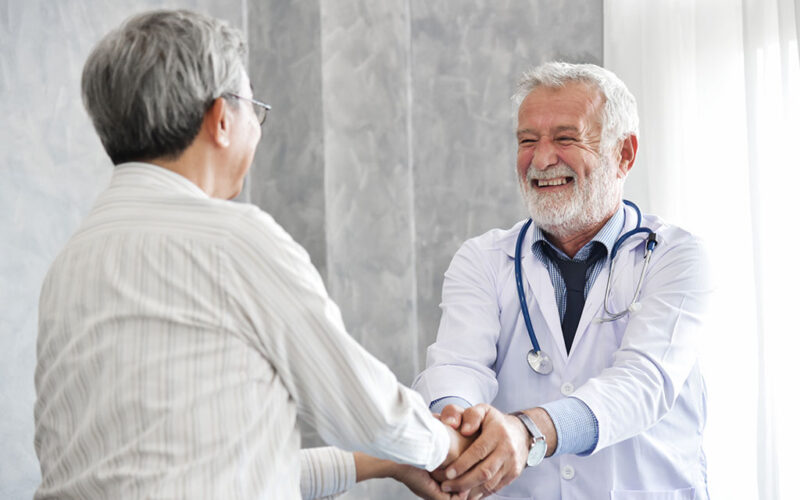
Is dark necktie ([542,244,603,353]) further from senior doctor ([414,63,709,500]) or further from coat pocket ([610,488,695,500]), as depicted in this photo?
coat pocket ([610,488,695,500])

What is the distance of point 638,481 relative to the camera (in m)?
1.81

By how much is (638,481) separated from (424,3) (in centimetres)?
221

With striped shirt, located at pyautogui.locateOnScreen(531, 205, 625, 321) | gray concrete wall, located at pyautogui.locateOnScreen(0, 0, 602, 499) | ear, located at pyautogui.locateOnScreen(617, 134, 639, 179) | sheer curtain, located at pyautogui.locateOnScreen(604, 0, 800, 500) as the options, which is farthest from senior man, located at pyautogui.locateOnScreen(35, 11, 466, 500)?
sheer curtain, located at pyautogui.locateOnScreen(604, 0, 800, 500)

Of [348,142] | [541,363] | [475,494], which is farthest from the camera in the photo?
[348,142]

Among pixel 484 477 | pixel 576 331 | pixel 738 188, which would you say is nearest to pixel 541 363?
pixel 576 331

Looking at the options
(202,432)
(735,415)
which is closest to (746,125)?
(735,415)

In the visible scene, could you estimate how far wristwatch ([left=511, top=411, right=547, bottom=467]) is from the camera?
168 centimetres

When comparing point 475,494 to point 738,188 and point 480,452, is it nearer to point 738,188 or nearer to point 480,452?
point 480,452

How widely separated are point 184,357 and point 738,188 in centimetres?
226

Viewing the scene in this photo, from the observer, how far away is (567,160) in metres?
2.06

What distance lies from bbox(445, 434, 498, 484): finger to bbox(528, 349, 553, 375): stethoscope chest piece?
27 cm

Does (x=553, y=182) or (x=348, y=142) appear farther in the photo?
(x=348, y=142)

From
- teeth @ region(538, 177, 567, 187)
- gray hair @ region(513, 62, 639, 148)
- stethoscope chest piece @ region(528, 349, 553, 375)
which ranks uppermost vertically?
gray hair @ region(513, 62, 639, 148)

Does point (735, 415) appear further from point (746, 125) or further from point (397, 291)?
point (397, 291)
